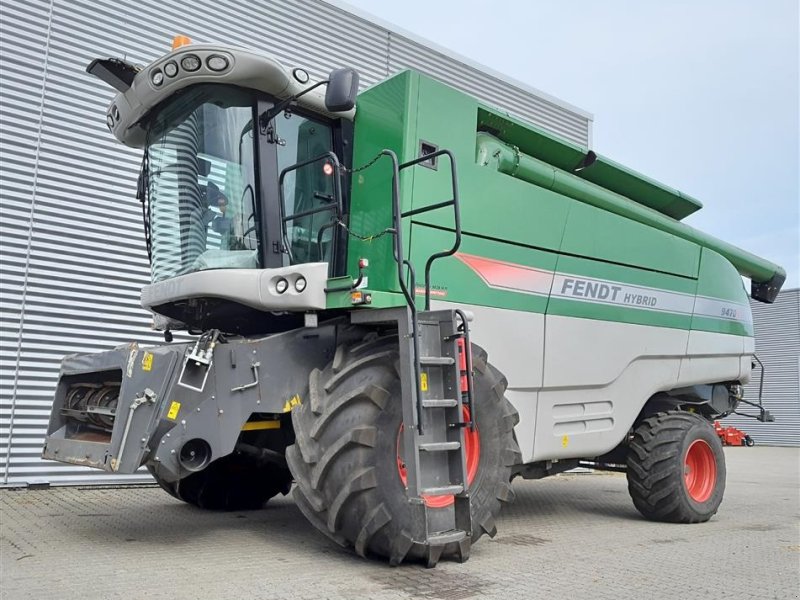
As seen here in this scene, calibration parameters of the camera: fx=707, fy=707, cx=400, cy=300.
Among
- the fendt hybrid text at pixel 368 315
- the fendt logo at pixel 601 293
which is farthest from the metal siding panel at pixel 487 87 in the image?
the fendt logo at pixel 601 293

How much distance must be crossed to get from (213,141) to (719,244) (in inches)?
228

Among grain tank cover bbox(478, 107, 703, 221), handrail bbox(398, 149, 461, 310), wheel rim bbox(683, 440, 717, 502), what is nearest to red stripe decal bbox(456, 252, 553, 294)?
handrail bbox(398, 149, 461, 310)

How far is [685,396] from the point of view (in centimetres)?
735

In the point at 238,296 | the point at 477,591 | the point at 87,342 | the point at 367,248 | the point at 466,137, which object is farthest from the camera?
the point at 87,342

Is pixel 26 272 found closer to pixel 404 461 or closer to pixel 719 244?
pixel 404 461

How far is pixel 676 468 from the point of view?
20.6 feet

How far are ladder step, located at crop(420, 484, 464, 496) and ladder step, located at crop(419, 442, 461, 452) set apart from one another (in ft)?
0.69

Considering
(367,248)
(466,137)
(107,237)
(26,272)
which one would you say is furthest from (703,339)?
(26,272)

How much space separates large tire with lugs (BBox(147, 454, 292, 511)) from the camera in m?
5.95

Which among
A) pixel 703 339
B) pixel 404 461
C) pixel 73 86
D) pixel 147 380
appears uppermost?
pixel 73 86

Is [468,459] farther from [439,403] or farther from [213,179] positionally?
[213,179]

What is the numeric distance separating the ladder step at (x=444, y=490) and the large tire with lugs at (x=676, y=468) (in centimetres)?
302

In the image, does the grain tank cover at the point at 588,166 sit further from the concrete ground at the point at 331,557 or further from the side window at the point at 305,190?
the concrete ground at the point at 331,557

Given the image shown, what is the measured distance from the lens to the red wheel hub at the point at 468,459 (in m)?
4.15
